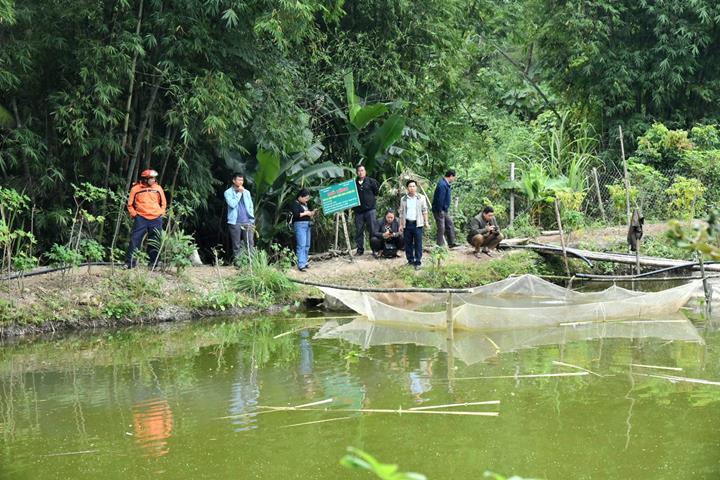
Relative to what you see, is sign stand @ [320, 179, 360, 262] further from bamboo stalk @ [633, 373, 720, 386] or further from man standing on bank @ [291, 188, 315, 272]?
bamboo stalk @ [633, 373, 720, 386]

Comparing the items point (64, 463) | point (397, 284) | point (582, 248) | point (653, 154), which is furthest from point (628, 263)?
point (64, 463)

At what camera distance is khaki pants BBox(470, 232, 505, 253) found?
14609 millimetres

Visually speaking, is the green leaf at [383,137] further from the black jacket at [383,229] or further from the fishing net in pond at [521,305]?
the fishing net in pond at [521,305]

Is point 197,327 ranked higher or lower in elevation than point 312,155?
lower

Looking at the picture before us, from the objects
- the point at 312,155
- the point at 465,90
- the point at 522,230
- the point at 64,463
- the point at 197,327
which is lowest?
the point at 64,463

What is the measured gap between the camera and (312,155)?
15062mm

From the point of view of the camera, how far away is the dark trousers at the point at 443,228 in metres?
14.8

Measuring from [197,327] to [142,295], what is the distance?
917 millimetres

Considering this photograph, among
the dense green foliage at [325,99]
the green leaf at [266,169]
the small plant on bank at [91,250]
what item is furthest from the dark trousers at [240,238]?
the small plant on bank at [91,250]

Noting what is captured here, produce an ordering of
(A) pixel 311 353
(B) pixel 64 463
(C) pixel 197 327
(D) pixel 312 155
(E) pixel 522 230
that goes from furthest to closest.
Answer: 1. (E) pixel 522 230
2. (D) pixel 312 155
3. (C) pixel 197 327
4. (A) pixel 311 353
5. (B) pixel 64 463

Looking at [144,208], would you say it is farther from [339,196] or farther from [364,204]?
[364,204]

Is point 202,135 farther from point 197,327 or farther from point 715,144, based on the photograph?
point 715,144

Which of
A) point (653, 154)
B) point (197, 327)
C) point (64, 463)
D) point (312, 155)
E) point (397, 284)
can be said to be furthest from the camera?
point (653, 154)

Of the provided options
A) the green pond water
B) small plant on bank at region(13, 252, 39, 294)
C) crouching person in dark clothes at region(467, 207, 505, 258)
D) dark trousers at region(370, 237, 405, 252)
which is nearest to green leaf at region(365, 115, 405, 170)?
dark trousers at region(370, 237, 405, 252)
